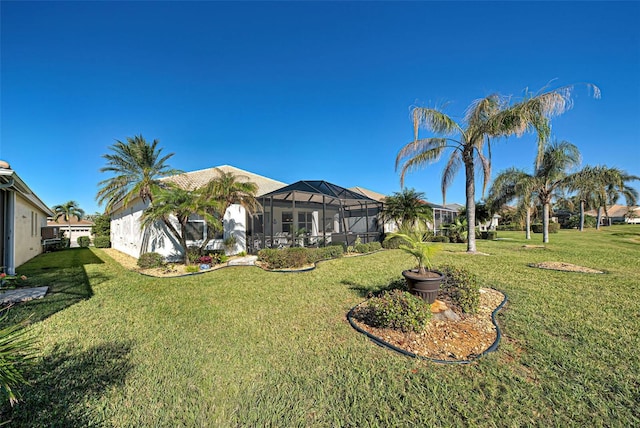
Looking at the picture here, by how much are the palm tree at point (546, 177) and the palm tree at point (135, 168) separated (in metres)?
20.0

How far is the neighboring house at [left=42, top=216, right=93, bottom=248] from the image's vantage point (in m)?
19.7

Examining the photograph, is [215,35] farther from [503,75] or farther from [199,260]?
[503,75]

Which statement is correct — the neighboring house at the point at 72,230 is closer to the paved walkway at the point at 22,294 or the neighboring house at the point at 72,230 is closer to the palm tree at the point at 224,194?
the paved walkway at the point at 22,294

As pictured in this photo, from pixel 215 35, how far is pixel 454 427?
1313 centimetres

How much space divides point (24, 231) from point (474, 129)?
21390 mm

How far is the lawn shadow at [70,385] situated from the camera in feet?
7.77

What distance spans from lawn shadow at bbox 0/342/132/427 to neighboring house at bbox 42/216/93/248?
23.1m

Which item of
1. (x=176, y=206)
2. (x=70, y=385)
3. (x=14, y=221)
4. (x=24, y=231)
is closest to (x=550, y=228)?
(x=176, y=206)

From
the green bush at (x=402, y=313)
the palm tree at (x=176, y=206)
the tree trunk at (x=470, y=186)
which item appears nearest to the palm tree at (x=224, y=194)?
the palm tree at (x=176, y=206)

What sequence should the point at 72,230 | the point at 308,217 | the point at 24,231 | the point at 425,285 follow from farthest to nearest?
1. the point at 72,230
2. the point at 308,217
3. the point at 24,231
4. the point at 425,285

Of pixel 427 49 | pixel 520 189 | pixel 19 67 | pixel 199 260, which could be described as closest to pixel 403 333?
pixel 199 260

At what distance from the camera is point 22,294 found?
6.34m

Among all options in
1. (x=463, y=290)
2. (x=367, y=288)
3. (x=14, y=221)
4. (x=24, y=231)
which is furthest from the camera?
(x=24, y=231)

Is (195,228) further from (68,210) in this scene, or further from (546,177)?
(68,210)
